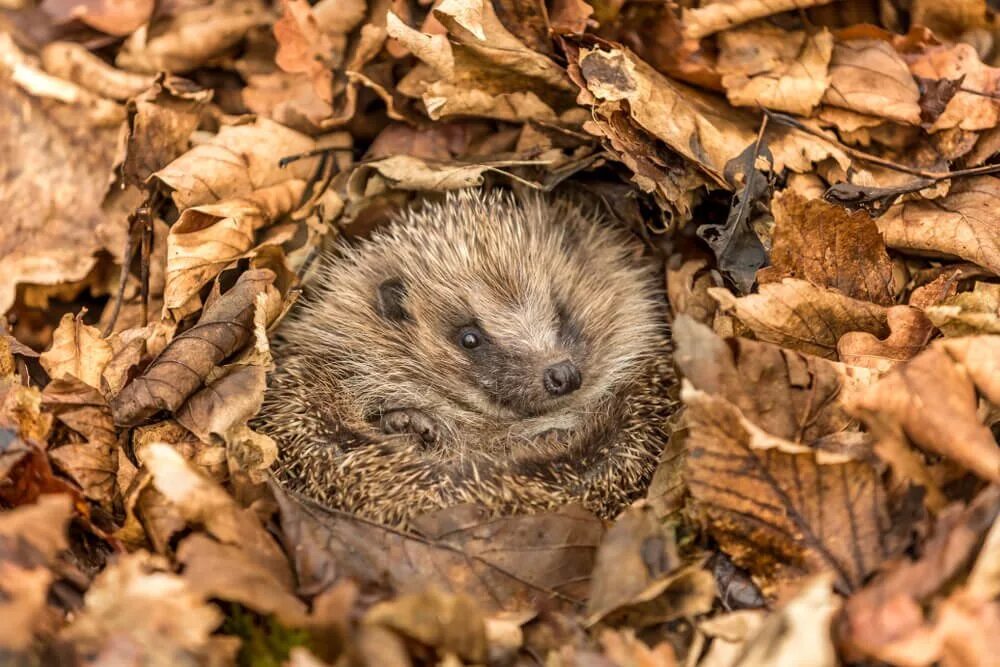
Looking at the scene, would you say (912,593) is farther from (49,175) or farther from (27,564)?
(49,175)

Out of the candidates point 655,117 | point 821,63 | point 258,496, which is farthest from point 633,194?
point 258,496

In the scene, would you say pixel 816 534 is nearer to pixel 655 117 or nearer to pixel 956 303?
pixel 956 303

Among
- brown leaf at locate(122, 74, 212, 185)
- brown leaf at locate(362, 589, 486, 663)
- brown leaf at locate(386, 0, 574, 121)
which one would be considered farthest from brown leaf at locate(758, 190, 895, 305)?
brown leaf at locate(122, 74, 212, 185)

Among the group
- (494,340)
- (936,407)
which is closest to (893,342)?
(936,407)

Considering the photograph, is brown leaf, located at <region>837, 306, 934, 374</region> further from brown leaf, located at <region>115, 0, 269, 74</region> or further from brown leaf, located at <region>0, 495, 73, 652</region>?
brown leaf, located at <region>115, 0, 269, 74</region>

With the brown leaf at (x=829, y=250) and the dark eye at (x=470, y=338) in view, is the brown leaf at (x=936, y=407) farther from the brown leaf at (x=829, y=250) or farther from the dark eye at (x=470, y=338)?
the dark eye at (x=470, y=338)
